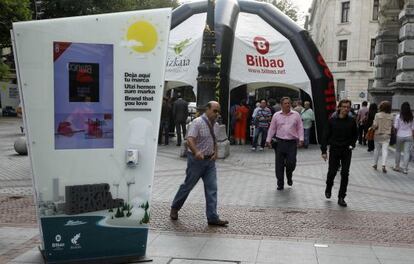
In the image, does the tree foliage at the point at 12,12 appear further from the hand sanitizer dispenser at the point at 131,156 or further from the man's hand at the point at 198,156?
the hand sanitizer dispenser at the point at 131,156

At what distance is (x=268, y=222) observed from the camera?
23.7 feet

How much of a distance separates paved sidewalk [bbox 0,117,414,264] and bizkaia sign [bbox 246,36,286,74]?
7.75m

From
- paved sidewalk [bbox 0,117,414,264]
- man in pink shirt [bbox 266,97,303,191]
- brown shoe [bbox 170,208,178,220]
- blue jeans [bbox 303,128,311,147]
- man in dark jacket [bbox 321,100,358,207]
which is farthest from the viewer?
blue jeans [bbox 303,128,311,147]

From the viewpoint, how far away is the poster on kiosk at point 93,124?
15.5 feet

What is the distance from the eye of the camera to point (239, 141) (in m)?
18.8

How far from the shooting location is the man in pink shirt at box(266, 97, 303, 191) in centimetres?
977

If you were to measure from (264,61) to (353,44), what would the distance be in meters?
35.2

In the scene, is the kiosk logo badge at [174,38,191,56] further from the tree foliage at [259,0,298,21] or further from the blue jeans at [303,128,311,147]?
the tree foliage at [259,0,298,21]

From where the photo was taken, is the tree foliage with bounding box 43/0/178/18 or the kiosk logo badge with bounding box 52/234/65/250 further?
the tree foliage with bounding box 43/0/178/18

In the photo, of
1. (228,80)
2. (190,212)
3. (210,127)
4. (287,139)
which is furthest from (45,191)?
(228,80)

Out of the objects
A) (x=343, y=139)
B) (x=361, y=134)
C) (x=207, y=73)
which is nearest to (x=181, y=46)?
(x=207, y=73)

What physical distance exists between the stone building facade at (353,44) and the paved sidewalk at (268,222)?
133ft

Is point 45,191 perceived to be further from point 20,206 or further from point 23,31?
point 20,206

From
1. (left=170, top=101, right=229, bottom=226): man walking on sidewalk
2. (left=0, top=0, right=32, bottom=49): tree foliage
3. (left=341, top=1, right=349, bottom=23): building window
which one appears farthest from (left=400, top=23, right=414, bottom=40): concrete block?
(left=341, top=1, right=349, bottom=23): building window
